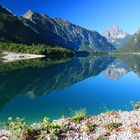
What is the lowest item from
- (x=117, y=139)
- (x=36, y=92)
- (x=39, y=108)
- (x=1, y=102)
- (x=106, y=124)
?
(x=117, y=139)

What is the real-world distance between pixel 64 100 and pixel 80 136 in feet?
101

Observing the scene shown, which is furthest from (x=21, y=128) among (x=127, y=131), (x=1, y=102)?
(x=1, y=102)

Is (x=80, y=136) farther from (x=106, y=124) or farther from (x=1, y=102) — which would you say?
(x=1, y=102)

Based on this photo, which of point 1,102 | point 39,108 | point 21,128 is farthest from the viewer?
point 1,102

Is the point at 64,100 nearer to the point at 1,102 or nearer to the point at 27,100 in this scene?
the point at 27,100

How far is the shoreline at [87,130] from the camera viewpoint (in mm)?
18984

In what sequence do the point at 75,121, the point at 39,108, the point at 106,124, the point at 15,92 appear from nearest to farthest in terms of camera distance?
the point at 106,124 < the point at 75,121 < the point at 39,108 < the point at 15,92

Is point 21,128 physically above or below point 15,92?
below

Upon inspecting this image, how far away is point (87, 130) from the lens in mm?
20125

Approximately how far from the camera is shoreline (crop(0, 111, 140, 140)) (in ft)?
62.3

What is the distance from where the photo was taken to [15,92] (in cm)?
6050

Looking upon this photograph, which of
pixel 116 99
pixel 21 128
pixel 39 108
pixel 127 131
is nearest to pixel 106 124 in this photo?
pixel 127 131

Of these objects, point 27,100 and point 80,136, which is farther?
point 27,100

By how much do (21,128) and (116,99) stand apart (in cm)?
3132
